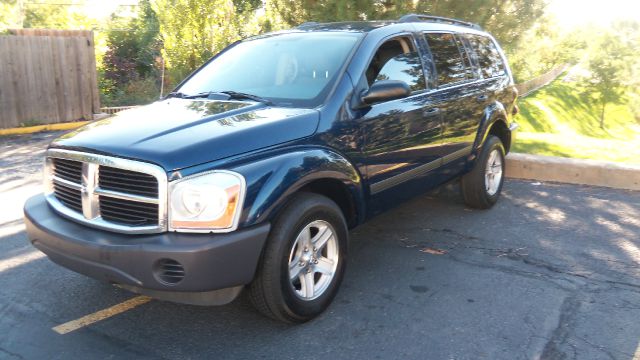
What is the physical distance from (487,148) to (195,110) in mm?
3324

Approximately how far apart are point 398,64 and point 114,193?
2524 millimetres

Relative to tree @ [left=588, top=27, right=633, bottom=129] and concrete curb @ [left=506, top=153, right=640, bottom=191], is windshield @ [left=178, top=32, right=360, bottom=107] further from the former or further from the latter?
tree @ [left=588, top=27, right=633, bottom=129]

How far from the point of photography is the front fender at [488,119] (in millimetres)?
5719

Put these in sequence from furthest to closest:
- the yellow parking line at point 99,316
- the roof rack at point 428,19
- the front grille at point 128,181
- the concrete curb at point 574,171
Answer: the concrete curb at point 574,171, the roof rack at point 428,19, the yellow parking line at point 99,316, the front grille at point 128,181

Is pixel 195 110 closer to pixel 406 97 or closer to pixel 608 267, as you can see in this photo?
pixel 406 97

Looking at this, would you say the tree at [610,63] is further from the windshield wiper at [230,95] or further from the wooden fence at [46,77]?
the windshield wiper at [230,95]

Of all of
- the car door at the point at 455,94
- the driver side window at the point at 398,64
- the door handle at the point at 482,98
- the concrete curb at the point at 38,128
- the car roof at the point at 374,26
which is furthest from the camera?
the concrete curb at the point at 38,128

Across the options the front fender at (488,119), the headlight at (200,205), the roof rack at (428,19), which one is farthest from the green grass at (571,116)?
the headlight at (200,205)

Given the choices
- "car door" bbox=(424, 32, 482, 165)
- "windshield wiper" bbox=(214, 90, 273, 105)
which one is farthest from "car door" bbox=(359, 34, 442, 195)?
"windshield wiper" bbox=(214, 90, 273, 105)

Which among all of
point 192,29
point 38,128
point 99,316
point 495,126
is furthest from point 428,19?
point 38,128

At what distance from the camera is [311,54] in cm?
448

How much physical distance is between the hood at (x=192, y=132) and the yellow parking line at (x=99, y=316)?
112 centimetres

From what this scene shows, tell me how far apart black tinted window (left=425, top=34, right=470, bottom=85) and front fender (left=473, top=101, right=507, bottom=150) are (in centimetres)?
51

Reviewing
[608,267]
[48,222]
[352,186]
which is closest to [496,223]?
[608,267]
